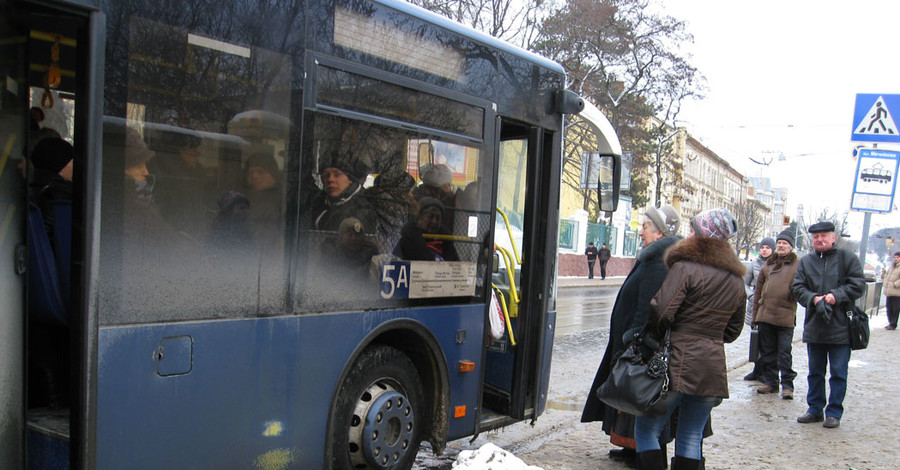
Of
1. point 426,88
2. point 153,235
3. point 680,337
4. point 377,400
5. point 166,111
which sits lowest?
point 377,400

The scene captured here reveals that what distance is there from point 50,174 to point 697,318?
3.51 metres

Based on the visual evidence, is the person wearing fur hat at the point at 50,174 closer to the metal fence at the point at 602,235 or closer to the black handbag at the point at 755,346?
the black handbag at the point at 755,346

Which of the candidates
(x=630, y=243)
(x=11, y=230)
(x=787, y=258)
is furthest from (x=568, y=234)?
(x=11, y=230)

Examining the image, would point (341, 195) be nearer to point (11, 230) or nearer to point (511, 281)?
point (11, 230)

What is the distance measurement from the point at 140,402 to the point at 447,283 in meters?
2.02

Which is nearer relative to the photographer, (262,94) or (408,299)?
(262,94)

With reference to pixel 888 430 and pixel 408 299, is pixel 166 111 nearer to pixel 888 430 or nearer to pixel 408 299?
pixel 408 299

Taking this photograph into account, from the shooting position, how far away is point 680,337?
437cm

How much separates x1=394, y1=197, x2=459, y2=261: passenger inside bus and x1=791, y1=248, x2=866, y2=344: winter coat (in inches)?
151

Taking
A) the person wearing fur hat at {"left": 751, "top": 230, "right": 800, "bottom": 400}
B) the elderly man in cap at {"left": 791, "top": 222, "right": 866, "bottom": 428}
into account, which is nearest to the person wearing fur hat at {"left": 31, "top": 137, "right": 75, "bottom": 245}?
the elderly man in cap at {"left": 791, "top": 222, "right": 866, "bottom": 428}

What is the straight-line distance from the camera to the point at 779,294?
26.1ft

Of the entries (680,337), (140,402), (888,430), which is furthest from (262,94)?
(888,430)

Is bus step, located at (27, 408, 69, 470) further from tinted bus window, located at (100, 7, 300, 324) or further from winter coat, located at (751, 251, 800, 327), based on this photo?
winter coat, located at (751, 251, 800, 327)

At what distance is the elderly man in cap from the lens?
6527mm
